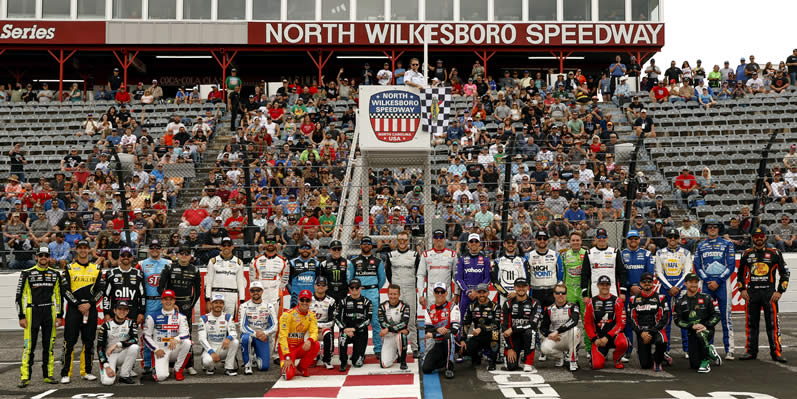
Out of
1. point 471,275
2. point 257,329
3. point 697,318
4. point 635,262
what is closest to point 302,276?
point 257,329

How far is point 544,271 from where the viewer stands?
1188cm

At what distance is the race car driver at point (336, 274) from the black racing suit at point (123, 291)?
8.46ft

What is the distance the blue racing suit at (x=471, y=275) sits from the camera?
11.7 m

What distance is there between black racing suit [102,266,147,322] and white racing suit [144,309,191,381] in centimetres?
24

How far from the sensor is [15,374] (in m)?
11.1

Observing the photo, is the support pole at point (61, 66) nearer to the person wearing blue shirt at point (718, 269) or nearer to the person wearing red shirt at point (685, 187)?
the person wearing red shirt at point (685, 187)

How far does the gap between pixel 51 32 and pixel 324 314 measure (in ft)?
72.7

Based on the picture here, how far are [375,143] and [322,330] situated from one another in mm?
3853

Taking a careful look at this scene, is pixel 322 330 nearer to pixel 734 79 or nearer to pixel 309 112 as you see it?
pixel 309 112

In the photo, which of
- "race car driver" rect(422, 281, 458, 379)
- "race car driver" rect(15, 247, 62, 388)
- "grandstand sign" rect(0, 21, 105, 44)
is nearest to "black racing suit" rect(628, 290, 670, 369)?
"race car driver" rect(422, 281, 458, 379)

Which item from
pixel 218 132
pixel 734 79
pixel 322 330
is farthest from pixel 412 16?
pixel 322 330

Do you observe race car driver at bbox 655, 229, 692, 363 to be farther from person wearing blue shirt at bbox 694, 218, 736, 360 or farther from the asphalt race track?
the asphalt race track

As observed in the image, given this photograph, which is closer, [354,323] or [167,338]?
[167,338]

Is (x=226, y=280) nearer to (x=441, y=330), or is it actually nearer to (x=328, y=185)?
(x=441, y=330)
